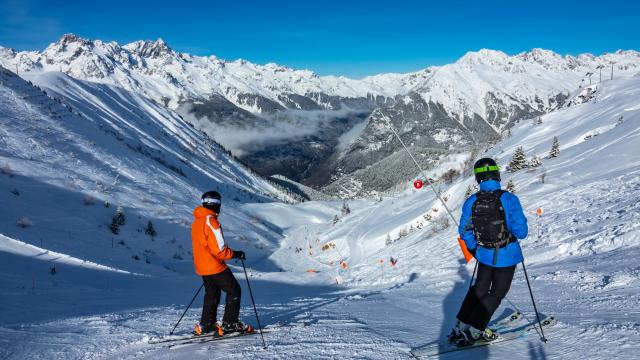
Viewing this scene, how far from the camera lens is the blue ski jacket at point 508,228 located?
18.1ft

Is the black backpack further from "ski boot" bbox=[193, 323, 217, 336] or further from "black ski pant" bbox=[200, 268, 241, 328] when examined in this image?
"ski boot" bbox=[193, 323, 217, 336]

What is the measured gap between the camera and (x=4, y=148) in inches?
985

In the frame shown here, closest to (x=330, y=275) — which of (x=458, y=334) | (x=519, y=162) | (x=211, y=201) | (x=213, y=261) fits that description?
(x=519, y=162)

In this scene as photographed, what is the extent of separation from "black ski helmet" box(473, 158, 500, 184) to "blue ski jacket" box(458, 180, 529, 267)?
0.19 ft

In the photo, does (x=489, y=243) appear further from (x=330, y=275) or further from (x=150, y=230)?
(x=150, y=230)

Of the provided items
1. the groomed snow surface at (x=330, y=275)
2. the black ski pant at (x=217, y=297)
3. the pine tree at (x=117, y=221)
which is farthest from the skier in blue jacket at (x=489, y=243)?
the pine tree at (x=117, y=221)

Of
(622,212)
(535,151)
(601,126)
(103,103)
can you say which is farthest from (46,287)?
(103,103)

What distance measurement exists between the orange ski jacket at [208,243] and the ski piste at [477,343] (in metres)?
3.22

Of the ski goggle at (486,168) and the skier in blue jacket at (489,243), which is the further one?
the ski goggle at (486,168)

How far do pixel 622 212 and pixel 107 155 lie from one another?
108 feet

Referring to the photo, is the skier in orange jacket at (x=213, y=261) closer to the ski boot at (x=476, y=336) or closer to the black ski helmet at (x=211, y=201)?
the black ski helmet at (x=211, y=201)

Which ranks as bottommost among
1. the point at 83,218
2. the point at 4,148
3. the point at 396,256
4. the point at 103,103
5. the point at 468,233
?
the point at 396,256

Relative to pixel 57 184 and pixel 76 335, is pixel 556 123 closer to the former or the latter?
pixel 57 184

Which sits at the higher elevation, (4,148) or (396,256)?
(4,148)
